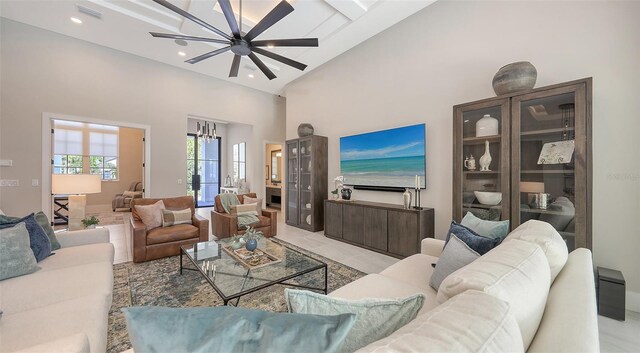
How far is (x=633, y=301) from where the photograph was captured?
214cm

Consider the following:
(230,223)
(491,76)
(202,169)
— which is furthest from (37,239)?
(202,169)

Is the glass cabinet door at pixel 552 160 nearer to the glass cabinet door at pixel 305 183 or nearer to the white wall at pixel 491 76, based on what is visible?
the white wall at pixel 491 76

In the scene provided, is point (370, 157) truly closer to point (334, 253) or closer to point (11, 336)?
point (334, 253)

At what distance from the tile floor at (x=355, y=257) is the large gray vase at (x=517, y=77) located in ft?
7.29

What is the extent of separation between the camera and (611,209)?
224 centimetres

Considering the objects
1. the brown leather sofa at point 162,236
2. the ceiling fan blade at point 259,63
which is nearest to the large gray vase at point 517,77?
the ceiling fan blade at point 259,63

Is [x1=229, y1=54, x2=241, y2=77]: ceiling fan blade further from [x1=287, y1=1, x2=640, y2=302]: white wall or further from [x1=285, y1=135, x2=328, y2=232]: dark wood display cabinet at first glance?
[x1=287, y1=1, x2=640, y2=302]: white wall

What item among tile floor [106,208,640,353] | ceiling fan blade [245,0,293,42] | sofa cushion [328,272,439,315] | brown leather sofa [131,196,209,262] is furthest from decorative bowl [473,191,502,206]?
brown leather sofa [131,196,209,262]

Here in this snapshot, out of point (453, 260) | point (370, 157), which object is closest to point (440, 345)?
point (453, 260)

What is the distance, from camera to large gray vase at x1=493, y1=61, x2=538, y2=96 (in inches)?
93.7

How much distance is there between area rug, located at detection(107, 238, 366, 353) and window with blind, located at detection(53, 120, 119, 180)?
592 cm

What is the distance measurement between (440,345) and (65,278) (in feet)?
8.09

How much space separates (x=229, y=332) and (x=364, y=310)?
0.44 m

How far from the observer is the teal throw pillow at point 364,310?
759 millimetres
